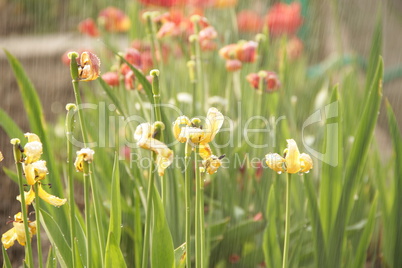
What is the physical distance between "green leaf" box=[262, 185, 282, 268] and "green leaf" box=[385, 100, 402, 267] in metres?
0.23

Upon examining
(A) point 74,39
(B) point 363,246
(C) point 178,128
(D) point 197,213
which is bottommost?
(B) point 363,246

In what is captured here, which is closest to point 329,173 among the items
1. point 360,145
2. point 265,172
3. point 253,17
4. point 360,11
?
point 360,145

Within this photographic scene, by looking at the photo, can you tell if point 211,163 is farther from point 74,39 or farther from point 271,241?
point 74,39

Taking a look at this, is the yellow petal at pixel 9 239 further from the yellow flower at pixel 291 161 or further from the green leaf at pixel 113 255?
the yellow flower at pixel 291 161

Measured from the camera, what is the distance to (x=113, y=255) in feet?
2.52

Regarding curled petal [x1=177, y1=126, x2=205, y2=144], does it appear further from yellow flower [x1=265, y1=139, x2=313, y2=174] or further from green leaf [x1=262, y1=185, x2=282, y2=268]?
green leaf [x1=262, y1=185, x2=282, y2=268]

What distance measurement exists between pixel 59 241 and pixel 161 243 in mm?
151

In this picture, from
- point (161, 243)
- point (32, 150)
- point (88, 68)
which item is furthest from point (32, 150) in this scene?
point (161, 243)

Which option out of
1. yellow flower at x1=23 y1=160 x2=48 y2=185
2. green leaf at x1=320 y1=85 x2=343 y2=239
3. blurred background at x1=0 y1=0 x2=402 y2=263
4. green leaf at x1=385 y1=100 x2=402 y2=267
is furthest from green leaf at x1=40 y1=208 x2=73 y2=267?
blurred background at x1=0 y1=0 x2=402 y2=263

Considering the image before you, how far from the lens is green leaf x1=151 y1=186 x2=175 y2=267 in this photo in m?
0.78

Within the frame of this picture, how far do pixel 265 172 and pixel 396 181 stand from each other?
27 centimetres

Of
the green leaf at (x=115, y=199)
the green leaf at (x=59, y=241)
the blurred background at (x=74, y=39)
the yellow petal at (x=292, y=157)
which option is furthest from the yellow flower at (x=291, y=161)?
the blurred background at (x=74, y=39)

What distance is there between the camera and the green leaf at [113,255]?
76 cm

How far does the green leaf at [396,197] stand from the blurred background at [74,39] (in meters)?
1.06
